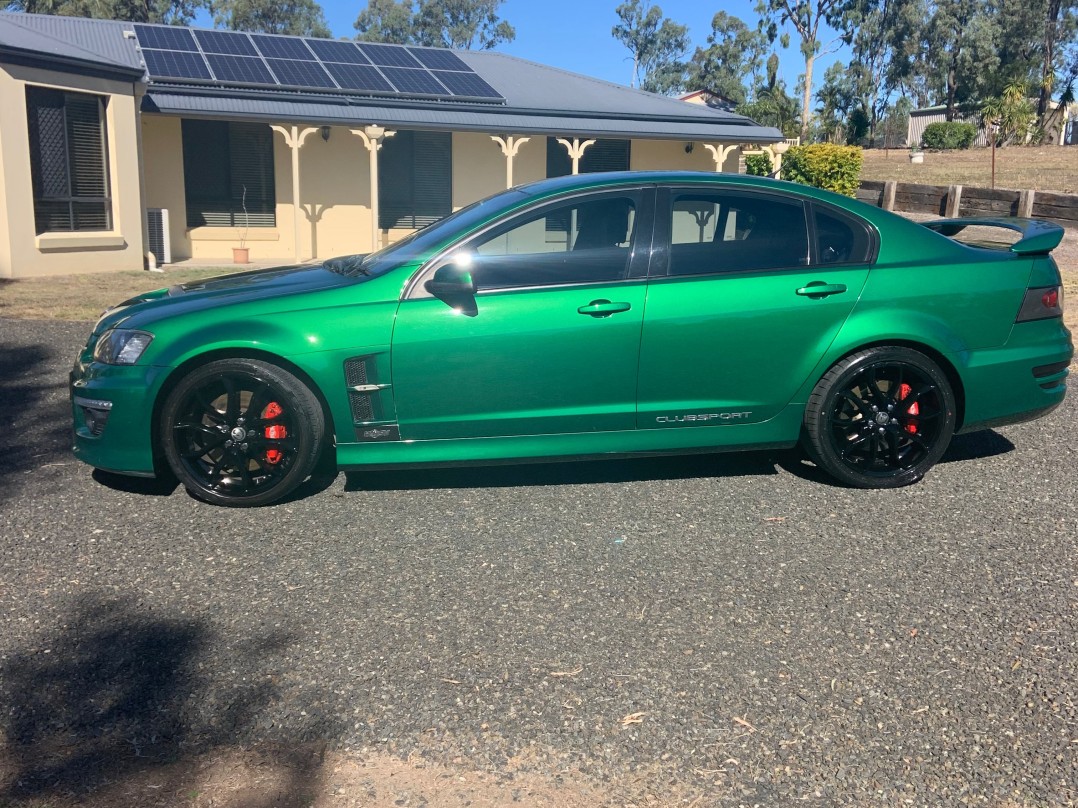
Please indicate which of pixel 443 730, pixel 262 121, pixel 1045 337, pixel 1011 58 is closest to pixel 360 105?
pixel 262 121

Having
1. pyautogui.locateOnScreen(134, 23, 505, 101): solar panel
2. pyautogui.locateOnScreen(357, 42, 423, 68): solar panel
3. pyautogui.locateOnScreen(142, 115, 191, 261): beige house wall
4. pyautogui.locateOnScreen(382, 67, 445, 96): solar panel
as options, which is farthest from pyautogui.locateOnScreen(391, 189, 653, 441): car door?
pyautogui.locateOnScreen(357, 42, 423, 68): solar panel

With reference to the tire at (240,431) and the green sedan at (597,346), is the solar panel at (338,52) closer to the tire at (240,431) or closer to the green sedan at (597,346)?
the green sedan at (597,346)

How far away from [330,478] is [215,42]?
17.2 meters

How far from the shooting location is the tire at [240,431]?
15.1ft

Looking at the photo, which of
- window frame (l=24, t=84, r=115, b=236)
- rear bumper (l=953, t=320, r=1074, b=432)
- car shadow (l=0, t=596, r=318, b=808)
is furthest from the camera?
window frame (l=24, t=84, r=115, b=236)

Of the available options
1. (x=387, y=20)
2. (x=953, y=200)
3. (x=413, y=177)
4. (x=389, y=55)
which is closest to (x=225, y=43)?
(x=389, y=55)

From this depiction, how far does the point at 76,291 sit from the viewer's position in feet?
40.4

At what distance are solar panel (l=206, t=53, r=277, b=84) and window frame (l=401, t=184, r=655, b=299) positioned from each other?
14.4 m

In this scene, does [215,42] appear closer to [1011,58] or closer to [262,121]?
[262,121]

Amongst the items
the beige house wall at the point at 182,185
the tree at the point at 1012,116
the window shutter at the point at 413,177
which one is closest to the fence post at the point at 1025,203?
the beige house wall at the point at 182,185

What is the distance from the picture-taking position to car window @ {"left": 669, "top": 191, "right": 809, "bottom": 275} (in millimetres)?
5012

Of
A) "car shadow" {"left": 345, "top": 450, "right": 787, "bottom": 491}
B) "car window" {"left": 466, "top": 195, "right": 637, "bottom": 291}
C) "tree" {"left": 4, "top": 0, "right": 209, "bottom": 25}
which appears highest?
Result: "tree" {"left": 4, "top": 0, "right": 209, "bottom": 25}

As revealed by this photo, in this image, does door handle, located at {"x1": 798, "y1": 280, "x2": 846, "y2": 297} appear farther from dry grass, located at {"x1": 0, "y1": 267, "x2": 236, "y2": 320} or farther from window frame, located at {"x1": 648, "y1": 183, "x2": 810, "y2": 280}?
dry grass, located at {"x1": 0, "y1": 267, "x2": 236, "y2": 320}

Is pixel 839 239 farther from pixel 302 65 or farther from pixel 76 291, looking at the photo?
pixel 302 65
